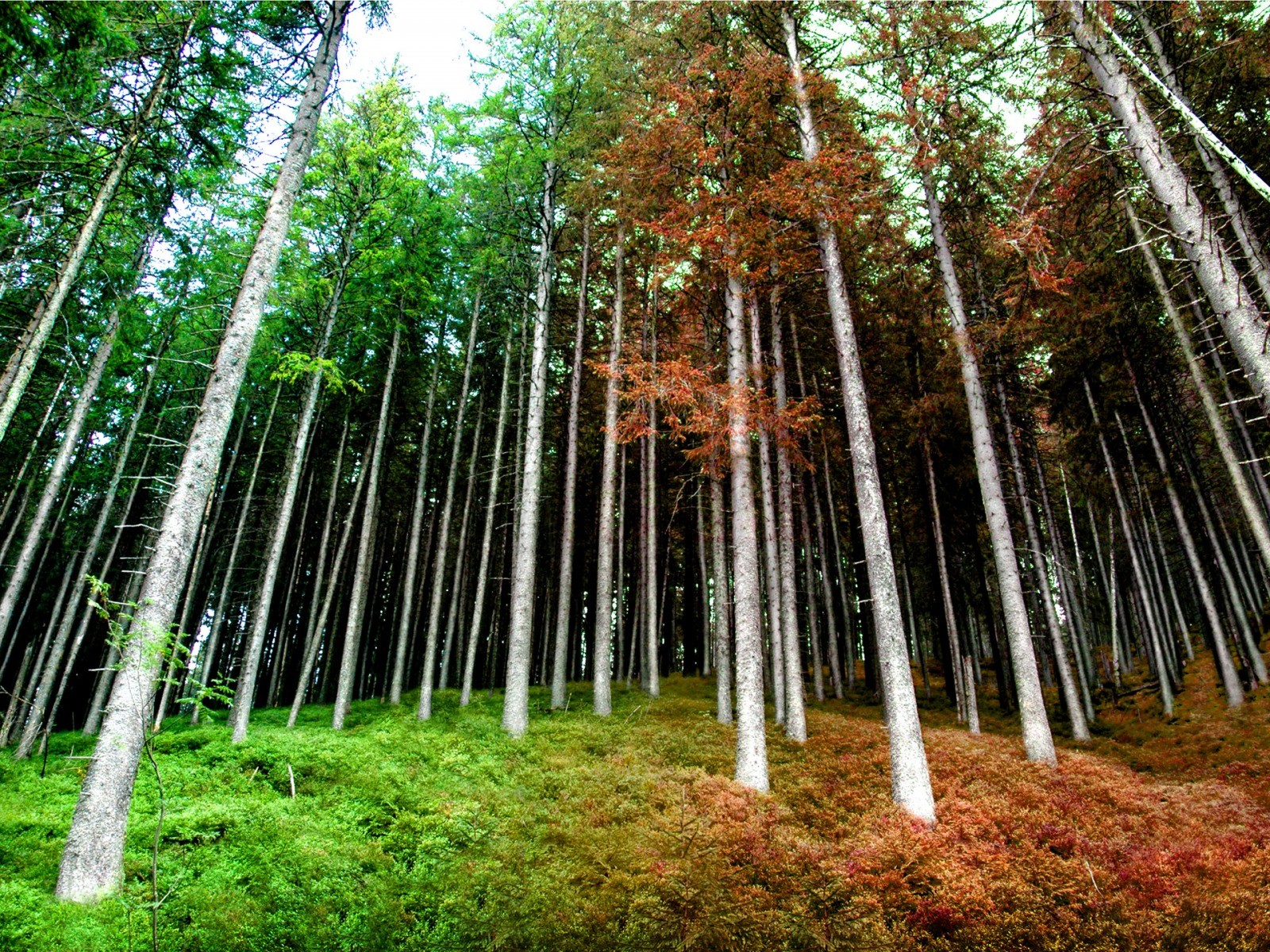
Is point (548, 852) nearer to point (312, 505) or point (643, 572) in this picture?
point (643, 572)

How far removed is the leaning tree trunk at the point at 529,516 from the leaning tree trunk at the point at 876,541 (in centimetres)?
668

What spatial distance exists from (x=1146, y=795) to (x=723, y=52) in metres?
15.0

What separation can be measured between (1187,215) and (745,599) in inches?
306

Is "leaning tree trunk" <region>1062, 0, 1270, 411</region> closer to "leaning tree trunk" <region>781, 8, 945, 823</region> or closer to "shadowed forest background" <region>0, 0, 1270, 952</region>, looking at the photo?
"shadowed forest background" <region>0, 0, 1270, 952</region>

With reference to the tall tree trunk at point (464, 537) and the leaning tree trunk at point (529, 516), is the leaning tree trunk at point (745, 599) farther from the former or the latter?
the tall tree trunk at point (464, 537)

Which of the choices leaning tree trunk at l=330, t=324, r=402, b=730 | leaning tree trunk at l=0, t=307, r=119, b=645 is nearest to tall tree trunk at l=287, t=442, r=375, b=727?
leaning tree trunk at l=330, t=324, r=402, b=730

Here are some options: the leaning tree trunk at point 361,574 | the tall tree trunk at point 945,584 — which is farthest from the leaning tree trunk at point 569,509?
the tall tree trunk at point 945,584

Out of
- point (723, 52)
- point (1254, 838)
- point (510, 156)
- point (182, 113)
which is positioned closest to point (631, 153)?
point (723, 52)

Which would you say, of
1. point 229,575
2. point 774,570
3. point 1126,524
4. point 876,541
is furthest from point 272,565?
point 1126,524

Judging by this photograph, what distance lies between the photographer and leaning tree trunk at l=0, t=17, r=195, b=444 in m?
8.12

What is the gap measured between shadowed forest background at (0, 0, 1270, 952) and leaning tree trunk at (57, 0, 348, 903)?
4cm

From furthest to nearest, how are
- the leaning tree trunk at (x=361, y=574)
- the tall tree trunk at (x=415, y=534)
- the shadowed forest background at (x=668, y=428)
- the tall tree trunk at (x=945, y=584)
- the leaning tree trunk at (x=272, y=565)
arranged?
the tall tree trunk at (x=415, y=534) → the leaning tree trunk at (x=361, y=574) → the tall tree trunk at (x=945, y=584) → the leaning tree trunk at (x=272, y=565) → the shadowed forest background at (x=668, y=428)

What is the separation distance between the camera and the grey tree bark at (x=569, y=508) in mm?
14062

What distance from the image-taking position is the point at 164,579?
20.2 feet
